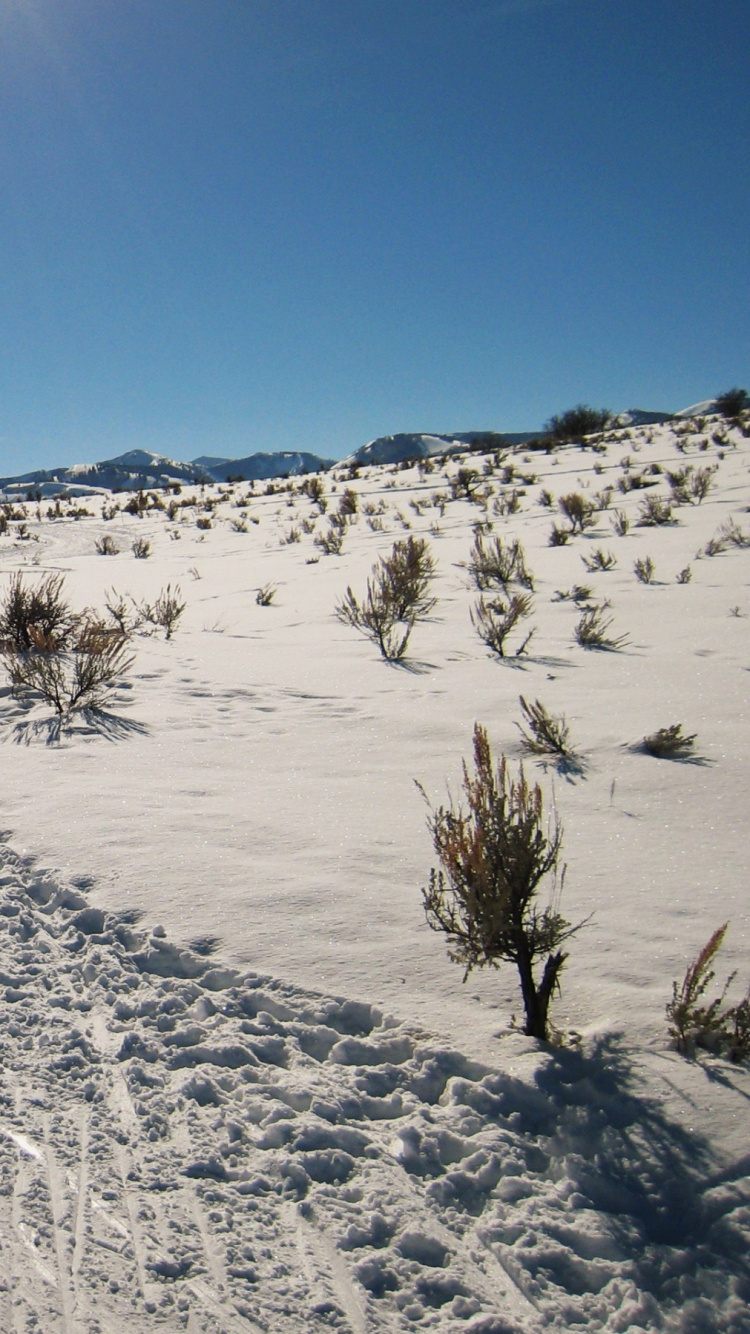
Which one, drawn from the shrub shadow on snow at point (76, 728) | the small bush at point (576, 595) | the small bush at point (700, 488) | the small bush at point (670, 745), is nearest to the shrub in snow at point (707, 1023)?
the small bush at point (670, 745)

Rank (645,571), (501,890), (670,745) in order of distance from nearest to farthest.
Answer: (501,890) < (670,745) < (645,571)

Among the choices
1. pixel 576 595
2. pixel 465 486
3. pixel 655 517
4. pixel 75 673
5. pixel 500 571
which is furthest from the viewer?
pixel 465 486

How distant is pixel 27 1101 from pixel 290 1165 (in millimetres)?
596

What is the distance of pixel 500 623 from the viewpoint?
5934 mm

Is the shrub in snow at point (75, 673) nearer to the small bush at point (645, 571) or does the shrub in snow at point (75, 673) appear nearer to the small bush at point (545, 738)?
the small bush at point (545, 738)

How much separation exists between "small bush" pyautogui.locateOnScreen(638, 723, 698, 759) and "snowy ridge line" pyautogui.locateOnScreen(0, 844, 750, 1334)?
193 cm

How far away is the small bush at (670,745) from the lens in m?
3.42

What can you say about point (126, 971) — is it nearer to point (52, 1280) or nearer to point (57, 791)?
point (52, 1280)

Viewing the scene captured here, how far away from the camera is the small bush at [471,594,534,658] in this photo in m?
5.45

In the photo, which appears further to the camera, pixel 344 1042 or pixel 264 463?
pixel 264 463

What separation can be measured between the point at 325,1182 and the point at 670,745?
8.21 ft

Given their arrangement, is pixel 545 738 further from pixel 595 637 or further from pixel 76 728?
pixel 76 728

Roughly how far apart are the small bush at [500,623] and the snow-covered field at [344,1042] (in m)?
1.01

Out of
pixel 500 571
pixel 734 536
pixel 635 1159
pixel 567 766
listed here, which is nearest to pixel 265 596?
pixel 500 571
